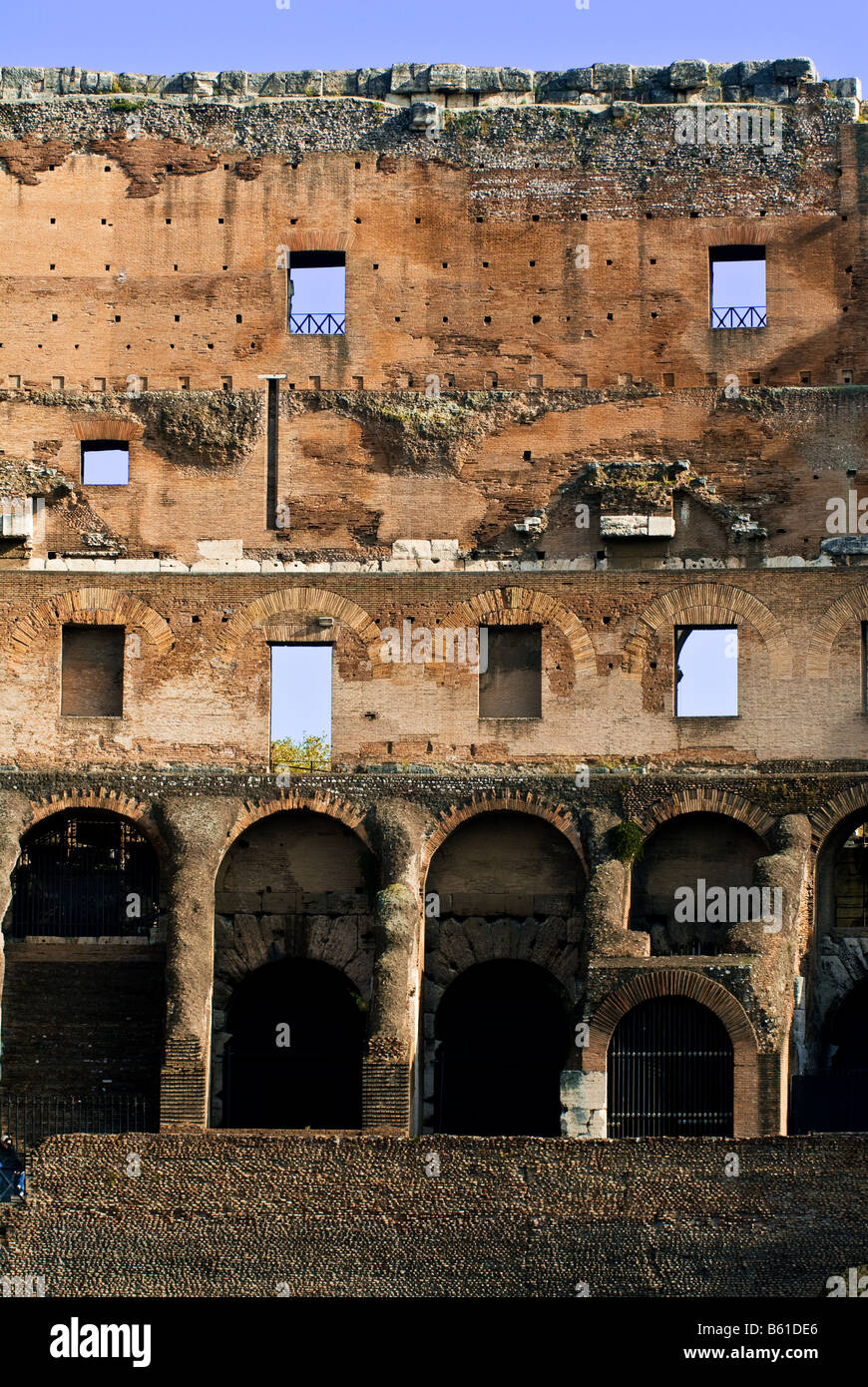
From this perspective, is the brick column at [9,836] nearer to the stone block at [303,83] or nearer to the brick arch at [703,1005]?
the brick arch at [703,1005]

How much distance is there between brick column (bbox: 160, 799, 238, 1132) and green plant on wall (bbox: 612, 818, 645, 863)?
4.56 metres

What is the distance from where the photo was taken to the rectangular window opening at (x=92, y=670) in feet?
115

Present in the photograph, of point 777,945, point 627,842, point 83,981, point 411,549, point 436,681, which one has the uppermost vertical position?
point 411,549

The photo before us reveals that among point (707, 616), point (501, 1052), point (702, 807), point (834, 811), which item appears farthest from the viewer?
point (707, 616)

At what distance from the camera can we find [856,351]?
39.3 metres

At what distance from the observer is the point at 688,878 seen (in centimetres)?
3303

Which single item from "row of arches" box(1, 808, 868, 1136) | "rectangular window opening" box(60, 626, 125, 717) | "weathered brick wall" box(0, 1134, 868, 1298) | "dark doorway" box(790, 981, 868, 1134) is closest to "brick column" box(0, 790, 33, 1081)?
"row of arches" box(1, 808, 868, 1136)

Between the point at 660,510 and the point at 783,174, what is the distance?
569 centimetres

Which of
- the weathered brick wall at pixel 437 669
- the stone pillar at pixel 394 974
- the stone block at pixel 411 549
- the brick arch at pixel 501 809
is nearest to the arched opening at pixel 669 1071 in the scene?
the stone pillar at pixel 394 974

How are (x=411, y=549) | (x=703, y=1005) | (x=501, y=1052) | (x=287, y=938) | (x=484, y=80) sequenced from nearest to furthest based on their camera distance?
(x=703, y=1005), (x=501, y=1052), (x=287, y=938), (x=411, y=549), (x=484, y=80)

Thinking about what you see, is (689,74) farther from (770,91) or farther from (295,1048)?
(295,1048)

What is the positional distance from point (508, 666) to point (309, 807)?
11.7 feet

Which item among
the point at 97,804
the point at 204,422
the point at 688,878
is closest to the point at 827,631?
the point at 688,878

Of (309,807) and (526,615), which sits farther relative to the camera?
(526,615)
